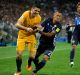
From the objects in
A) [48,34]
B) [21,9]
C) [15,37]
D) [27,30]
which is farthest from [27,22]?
[21,9]

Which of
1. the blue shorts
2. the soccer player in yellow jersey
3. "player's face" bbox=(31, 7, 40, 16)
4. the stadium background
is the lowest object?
the stadium background

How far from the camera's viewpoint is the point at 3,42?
2928 centimetres

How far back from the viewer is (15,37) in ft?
104

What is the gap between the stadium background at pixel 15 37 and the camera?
14.9 meters

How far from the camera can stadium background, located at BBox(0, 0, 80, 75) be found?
587 inches

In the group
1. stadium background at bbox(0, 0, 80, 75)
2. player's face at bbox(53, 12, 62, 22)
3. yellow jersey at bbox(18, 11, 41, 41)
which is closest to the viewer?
player's face at bbox(53, 12, 62, 22)

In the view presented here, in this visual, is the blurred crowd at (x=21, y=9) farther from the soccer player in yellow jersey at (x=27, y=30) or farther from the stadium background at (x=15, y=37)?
the soccer player in yellow jersey at (x=27, y=30)

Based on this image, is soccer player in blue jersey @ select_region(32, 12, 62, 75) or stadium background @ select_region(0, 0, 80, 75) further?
stadium background @ select_region(0, 0, 80, 75)

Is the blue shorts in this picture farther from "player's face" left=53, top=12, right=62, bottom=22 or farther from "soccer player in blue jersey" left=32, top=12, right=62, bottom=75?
"player's face" left=53, top=12, right=62, bottom=22

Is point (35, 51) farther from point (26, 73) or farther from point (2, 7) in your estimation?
point (2, 7)

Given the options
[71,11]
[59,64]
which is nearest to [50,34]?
[59,64]

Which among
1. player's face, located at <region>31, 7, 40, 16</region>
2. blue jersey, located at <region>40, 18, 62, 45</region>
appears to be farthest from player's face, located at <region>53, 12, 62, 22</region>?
player's face, located at <region>31, 7, 40, 16</region>

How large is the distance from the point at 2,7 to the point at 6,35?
31.7 feet

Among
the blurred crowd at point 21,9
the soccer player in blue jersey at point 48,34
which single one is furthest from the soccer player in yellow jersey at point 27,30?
the blurred crowd at point 21,9
